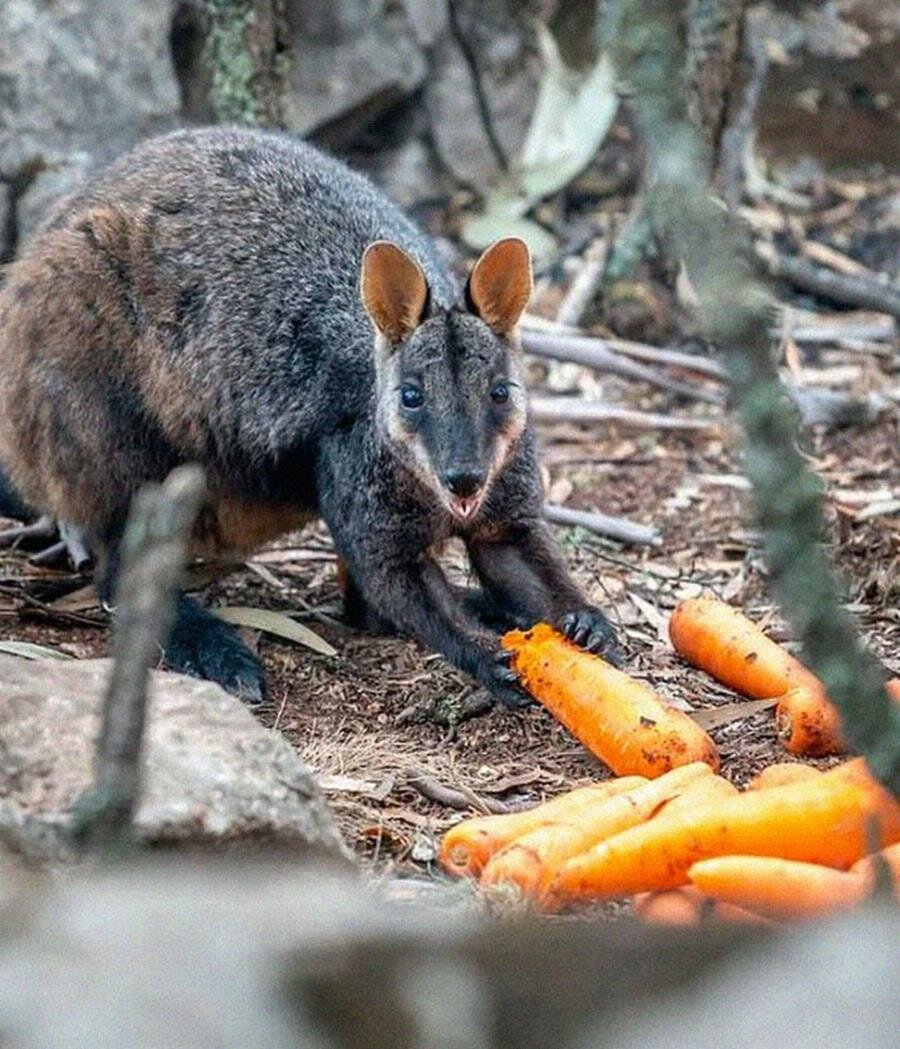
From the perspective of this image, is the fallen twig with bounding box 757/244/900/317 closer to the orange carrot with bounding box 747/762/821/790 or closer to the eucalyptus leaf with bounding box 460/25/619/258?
the eucalyptus leaf with bounding box 460/25/619/258

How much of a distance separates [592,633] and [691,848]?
1561 mm

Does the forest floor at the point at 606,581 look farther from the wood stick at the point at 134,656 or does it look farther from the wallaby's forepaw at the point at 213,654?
the wood stick at the point at 134,656

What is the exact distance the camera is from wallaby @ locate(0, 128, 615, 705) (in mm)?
5652

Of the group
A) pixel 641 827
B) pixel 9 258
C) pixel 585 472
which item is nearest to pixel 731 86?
pixel 585 472

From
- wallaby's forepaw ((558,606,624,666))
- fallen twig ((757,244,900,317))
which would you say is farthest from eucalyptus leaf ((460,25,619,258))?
wallaby's forepaw ((558,606,624,666))

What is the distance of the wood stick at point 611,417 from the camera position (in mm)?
8141

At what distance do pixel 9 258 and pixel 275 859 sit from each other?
505 cm

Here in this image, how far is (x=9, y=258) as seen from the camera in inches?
322

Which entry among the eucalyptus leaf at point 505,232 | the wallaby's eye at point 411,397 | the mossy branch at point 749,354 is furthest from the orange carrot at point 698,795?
the eucalyptus leaf at point 505,232

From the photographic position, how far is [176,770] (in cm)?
364

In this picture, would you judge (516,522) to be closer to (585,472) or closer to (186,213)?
(186,213)

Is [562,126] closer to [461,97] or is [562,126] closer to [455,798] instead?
[461,97]

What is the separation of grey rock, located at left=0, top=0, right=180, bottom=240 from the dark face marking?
3.69 metres

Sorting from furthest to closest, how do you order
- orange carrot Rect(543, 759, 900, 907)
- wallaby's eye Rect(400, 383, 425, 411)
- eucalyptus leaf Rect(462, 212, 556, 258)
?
eucalyptus leaf Rect(462, 212, 556, 258), wallaby's eye Rect(400, 383, 425, 411), orange carrot Rect(543, 759, 900, 907)
